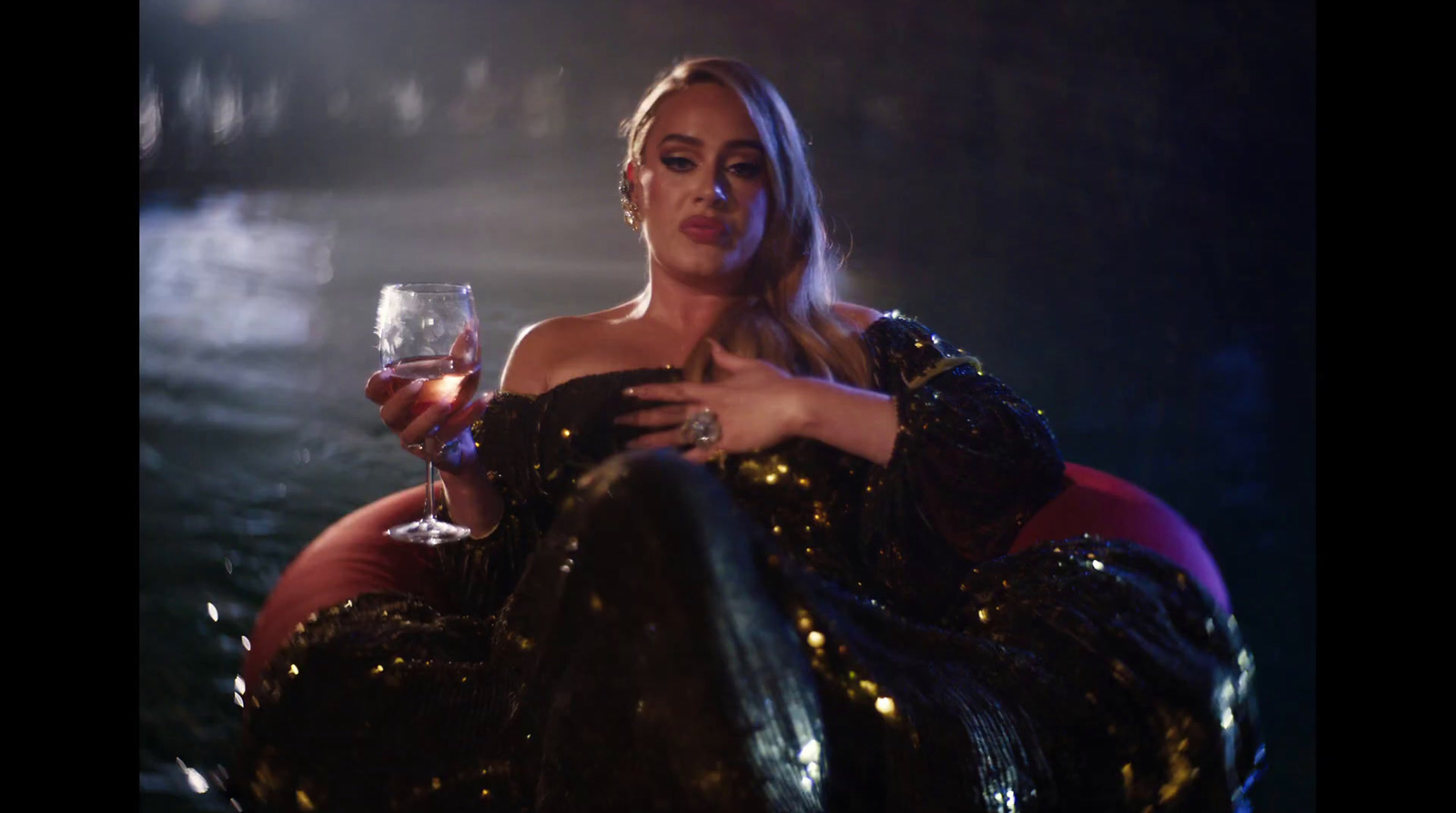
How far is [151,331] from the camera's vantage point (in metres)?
4.55

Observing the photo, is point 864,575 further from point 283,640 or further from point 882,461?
point 283,640

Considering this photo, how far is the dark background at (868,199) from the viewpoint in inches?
105

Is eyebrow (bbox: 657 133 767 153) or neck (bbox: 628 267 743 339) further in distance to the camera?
neck (bbox: 628 267 743 339)

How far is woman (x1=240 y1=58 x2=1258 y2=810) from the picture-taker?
106 centimetres

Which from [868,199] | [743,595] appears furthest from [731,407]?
[868,199]

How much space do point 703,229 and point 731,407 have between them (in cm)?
31

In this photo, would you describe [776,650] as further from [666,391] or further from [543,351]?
[543,351]

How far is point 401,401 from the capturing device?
4.39 feet

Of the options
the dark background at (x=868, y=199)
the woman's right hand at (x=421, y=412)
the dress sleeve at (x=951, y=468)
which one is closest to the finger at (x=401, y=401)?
the woman's right hand at (x=421, y=412)

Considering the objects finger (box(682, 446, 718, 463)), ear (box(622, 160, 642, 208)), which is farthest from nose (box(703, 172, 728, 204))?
finger (box(682, 446, 718, 463))

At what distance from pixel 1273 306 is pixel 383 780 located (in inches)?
113

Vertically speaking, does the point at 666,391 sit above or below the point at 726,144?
below

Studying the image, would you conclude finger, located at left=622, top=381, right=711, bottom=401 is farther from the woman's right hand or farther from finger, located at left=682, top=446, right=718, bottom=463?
the woman's right hand

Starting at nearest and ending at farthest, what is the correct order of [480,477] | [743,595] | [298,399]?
[743,595]
[480,477]
[298,399]
